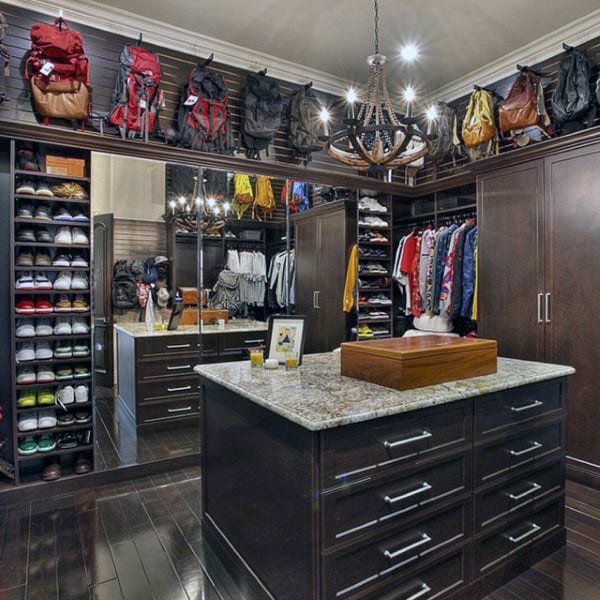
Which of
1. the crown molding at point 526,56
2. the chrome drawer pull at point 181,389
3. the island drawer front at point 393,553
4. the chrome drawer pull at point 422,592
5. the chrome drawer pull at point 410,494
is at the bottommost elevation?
the chrome drawer pull at point 422,592

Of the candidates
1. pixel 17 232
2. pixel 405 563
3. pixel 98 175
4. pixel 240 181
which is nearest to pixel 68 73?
pixel 98 175

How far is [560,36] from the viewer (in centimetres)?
368

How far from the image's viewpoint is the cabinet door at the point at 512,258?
11.0ft

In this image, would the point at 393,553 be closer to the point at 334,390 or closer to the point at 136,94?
the point at 334,390

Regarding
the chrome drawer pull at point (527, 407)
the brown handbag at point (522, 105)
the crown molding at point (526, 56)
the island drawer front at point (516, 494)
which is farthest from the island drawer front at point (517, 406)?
the crown molding at point (526, 56)

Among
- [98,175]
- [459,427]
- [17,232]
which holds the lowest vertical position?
[459,427]

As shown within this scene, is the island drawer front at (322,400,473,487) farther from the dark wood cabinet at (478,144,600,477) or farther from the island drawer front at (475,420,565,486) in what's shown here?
the dark wood cabinet at (478,144,600,477)

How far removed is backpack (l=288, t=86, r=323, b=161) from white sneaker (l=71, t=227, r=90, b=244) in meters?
2.08

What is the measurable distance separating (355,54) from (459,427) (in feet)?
11.7

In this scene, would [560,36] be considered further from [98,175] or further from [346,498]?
[346,498]

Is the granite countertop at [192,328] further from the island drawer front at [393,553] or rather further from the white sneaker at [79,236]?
the island drawer front at [393,553]

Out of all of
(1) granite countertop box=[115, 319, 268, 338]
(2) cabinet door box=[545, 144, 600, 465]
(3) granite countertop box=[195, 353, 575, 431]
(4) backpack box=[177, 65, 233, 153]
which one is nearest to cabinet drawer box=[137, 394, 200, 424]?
(1) granite countertop box=[115, 319, 268, 338]

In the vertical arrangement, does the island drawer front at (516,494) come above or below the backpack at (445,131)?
below

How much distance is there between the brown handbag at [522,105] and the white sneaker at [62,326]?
3832 millimetres
